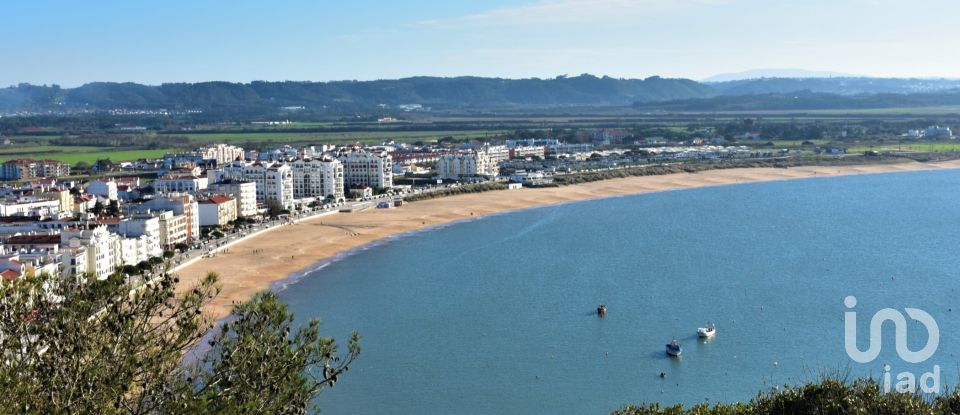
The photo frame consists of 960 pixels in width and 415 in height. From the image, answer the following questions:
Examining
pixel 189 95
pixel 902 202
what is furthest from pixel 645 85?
pixel 902 202

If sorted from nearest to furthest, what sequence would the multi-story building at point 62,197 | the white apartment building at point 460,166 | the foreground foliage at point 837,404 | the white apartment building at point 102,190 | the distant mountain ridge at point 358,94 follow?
the foreground foliage at point 837,404 → the multi-story building at point 62,197 → the white apartment building at point 102,190 → the white apartment building at point 460,166 → the distant mountain ridge at point 358,94

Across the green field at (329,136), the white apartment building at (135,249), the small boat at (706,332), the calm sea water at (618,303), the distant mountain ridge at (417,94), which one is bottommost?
the calm sea water at (618,303)

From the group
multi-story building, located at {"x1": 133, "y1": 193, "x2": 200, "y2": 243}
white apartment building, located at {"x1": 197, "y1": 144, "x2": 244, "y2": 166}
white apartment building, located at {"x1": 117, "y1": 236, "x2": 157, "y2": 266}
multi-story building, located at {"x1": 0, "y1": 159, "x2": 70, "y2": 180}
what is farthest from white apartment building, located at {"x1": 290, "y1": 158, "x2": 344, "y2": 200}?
white apartment building, located at {"x1": 117, "y1": 236, "x2": 157, "y2": 266}

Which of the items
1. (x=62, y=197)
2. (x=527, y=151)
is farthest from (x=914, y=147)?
(x=62, y=197)

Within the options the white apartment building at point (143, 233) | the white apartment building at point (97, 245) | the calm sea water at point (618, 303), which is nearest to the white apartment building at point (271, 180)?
the calm sea water at point (618, 303)

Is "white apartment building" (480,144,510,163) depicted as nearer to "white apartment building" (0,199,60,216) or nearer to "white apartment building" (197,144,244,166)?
"white apartment building" (197,144,244,166)

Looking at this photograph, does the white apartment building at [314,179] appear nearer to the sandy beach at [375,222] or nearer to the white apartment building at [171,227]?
the sandy beach at [375,222]
